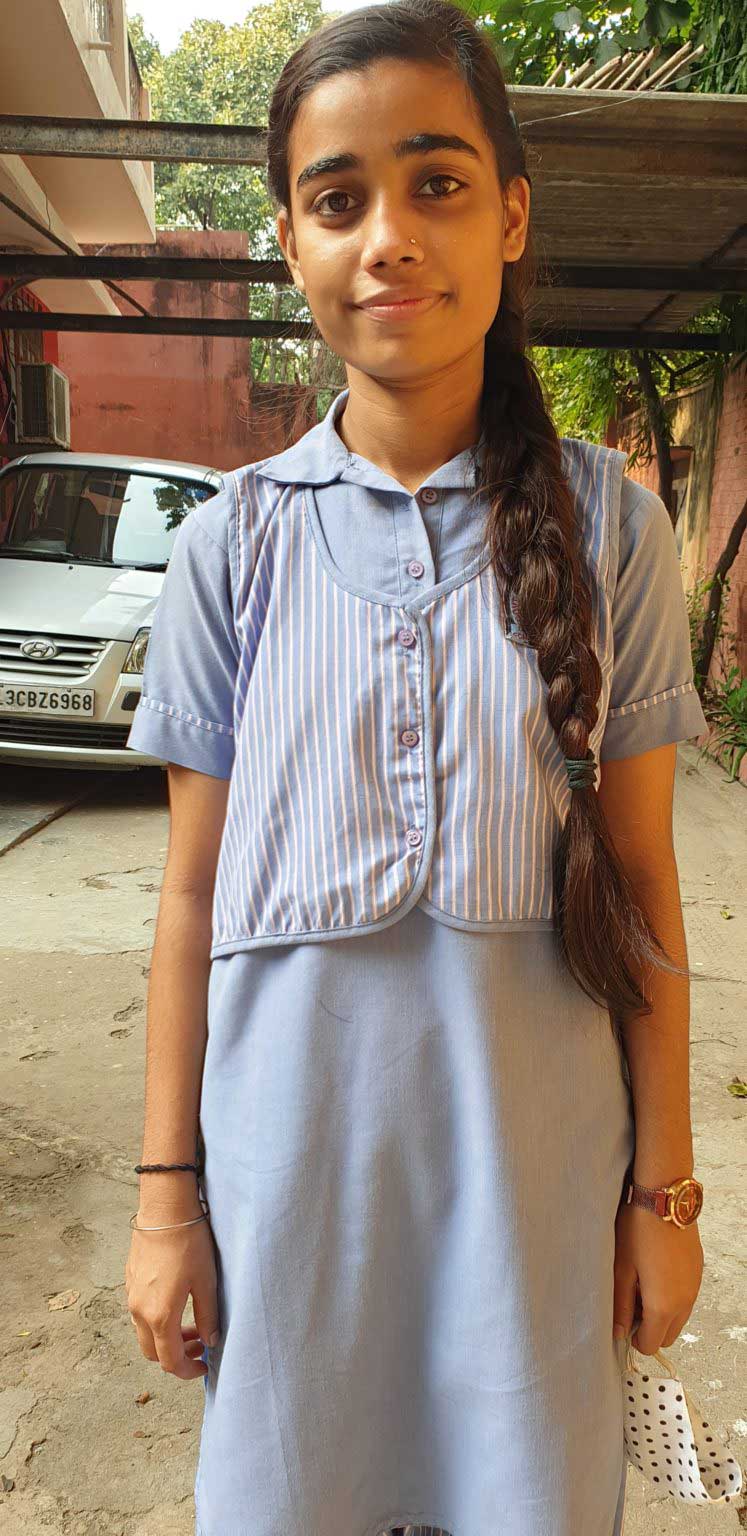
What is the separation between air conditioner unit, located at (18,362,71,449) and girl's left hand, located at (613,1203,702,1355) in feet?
30.9

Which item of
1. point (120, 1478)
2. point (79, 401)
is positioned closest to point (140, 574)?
point (120, 1478)

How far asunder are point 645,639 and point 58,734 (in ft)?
18.7

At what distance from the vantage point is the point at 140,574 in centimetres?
685

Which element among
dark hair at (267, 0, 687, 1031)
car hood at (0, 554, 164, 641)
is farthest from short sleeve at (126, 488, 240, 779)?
car hood at (0, 554, 164, 641)

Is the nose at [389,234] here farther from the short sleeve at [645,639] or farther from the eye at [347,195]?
the short sleeve at [645,639]

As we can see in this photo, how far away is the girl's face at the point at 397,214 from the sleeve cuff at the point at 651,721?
1.16 feet

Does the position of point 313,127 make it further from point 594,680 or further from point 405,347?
point 594,680

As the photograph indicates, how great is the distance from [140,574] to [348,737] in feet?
19.8

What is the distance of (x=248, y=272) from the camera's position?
22.9ft

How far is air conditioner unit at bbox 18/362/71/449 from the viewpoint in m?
9.48

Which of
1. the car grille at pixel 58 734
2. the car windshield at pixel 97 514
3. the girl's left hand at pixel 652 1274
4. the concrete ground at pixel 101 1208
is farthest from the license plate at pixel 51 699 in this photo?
the girl's left hand at pixel 652 1274

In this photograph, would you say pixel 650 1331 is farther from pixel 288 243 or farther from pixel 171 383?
pixel 171 383

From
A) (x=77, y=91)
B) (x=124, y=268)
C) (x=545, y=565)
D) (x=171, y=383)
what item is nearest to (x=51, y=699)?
(x=124, y=268)

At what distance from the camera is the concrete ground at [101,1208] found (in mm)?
2045
